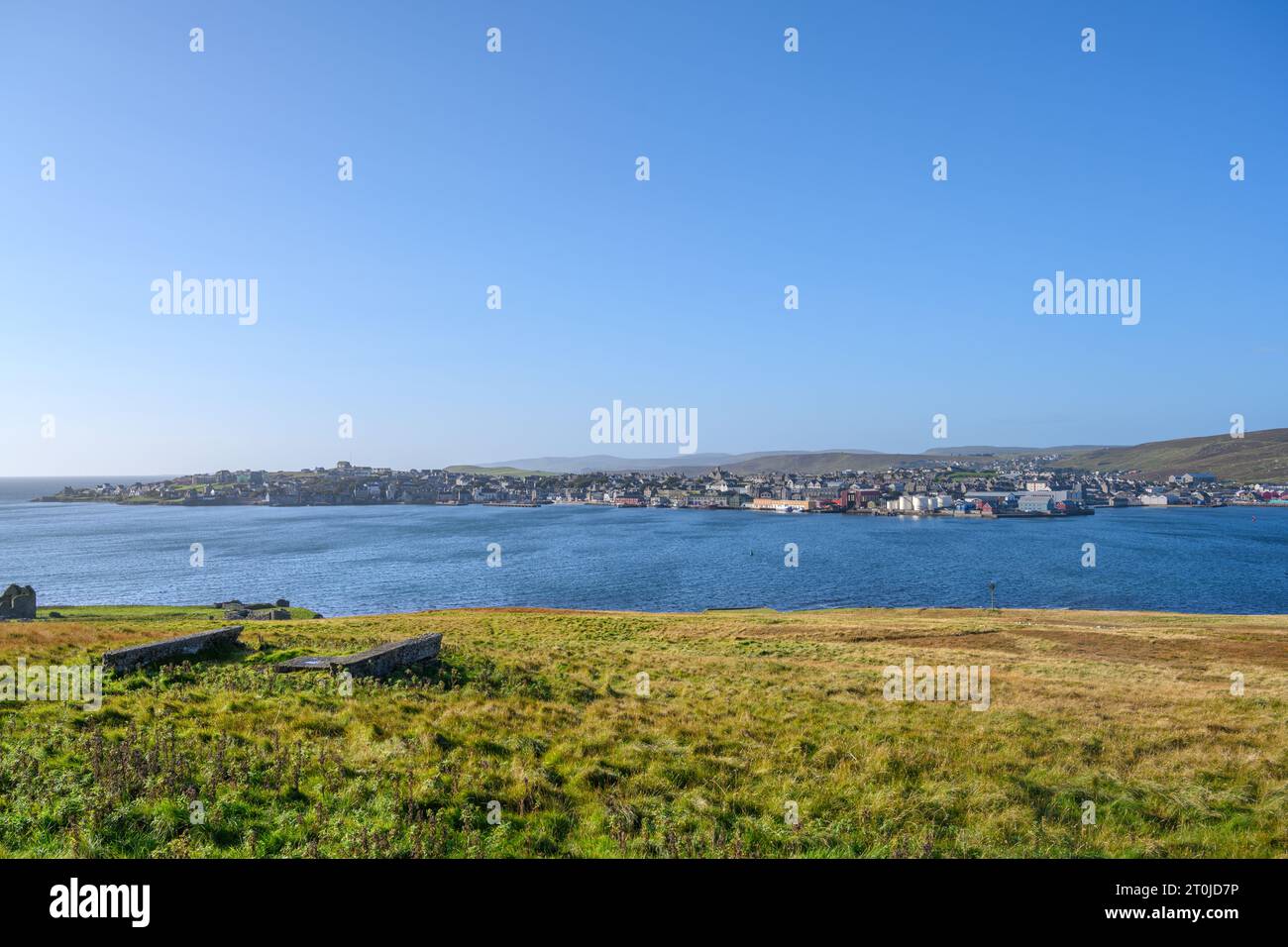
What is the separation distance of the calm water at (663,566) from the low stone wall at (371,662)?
5376 centimetres

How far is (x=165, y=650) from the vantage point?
17.0 metres

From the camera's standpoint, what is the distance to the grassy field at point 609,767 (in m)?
7.69

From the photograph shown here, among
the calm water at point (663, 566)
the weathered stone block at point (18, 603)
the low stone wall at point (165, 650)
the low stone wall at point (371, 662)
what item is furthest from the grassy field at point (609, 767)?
the calm water at point (663, 566)

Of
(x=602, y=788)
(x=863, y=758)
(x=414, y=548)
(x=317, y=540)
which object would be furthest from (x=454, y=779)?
(x=317, y=540)

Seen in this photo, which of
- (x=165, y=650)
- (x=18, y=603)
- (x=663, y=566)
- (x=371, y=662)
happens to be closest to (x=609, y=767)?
(x=371, y=662)

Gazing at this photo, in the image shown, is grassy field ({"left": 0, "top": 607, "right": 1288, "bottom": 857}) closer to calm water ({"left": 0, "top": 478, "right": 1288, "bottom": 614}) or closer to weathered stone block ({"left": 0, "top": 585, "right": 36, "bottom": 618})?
weathered stone block ({"left": 0, "top": 585, "right": 36, "bottom": 618})

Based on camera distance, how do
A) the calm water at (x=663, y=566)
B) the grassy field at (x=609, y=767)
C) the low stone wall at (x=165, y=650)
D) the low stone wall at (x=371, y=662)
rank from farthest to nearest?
the calm water at (x=663, y=566)
the low stone wall at (x=371, y=662)
the low stone wall at (x=165, y=650)
the grassy field at (x=609, y=767)

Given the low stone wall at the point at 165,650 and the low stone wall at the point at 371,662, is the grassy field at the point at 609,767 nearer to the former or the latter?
the low stone wall at the point at 165,650

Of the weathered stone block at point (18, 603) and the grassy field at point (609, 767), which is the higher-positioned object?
the grassy field at point (609, 767)

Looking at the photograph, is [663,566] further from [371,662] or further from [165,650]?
[165,650]

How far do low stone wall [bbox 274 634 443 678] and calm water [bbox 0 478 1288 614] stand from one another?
53.8 m

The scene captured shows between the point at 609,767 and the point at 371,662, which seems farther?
the point at 371,662

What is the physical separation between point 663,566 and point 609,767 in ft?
304
